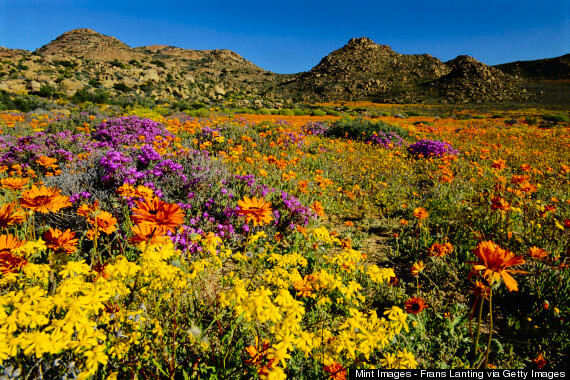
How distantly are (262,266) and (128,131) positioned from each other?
6692mm

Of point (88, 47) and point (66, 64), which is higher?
point (88, 47)

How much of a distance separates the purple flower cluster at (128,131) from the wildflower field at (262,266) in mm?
82

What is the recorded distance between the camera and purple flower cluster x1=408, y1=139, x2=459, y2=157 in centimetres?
860

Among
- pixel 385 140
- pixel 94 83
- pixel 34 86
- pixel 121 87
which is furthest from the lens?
pixel 121 87

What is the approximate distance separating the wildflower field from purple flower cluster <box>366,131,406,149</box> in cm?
200

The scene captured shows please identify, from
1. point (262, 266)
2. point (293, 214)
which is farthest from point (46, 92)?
point (262, 266)

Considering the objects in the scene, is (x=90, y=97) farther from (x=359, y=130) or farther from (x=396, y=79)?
(x=396, y=79)

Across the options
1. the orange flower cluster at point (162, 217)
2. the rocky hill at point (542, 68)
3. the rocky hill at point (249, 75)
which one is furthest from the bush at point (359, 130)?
the rocky hill at point (542, 68)

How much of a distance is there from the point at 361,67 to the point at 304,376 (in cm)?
7986

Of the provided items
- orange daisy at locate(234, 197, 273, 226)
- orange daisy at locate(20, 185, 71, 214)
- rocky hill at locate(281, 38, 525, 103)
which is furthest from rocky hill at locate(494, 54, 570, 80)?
orange daisy at locate(20, 185, 71, 214)

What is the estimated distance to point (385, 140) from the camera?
10.4 m

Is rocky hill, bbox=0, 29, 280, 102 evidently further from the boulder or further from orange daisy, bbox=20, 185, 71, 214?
orange daisy, bbox=20, 185, 71, 214

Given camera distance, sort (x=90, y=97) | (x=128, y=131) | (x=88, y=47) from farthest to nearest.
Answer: (x=88, y=47) → (x=90, y=97) → (x=128, y=131)

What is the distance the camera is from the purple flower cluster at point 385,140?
10.1 meters
